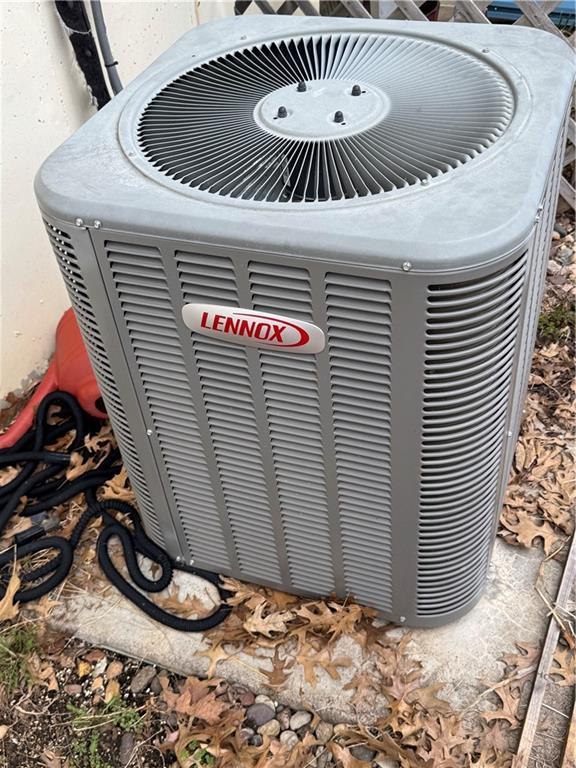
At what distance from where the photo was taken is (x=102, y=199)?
5.27 feet

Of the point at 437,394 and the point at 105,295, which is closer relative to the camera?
the point at 437,394

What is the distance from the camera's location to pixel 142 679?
7.23 ft

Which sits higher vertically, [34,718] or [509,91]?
[509,91]

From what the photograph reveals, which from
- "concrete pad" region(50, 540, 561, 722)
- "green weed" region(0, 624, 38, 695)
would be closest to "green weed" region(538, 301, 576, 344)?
"concrete pad" region(50, 540, 561, 722)

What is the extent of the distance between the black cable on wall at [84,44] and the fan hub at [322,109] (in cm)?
119

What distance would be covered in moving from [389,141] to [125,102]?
29.6 inches

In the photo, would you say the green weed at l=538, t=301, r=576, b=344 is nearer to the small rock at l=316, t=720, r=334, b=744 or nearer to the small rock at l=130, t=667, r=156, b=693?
the small rock at l=316, t=720, r=334, b=744

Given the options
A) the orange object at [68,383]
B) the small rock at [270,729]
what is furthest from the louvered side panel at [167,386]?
the orange object at [68,383]

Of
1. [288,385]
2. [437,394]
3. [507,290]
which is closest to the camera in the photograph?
[507,290]

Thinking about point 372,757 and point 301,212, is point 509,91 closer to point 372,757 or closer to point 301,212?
point 301,212

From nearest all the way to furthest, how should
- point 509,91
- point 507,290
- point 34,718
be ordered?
1. point 507,290
2. point 509,91
3. point 34,718

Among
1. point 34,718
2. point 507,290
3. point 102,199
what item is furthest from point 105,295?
point 34,718

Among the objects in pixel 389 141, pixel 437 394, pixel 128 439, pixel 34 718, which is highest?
pixel 389 141

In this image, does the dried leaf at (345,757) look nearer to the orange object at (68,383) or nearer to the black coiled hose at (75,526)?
the black coiled hose at (75,526)
